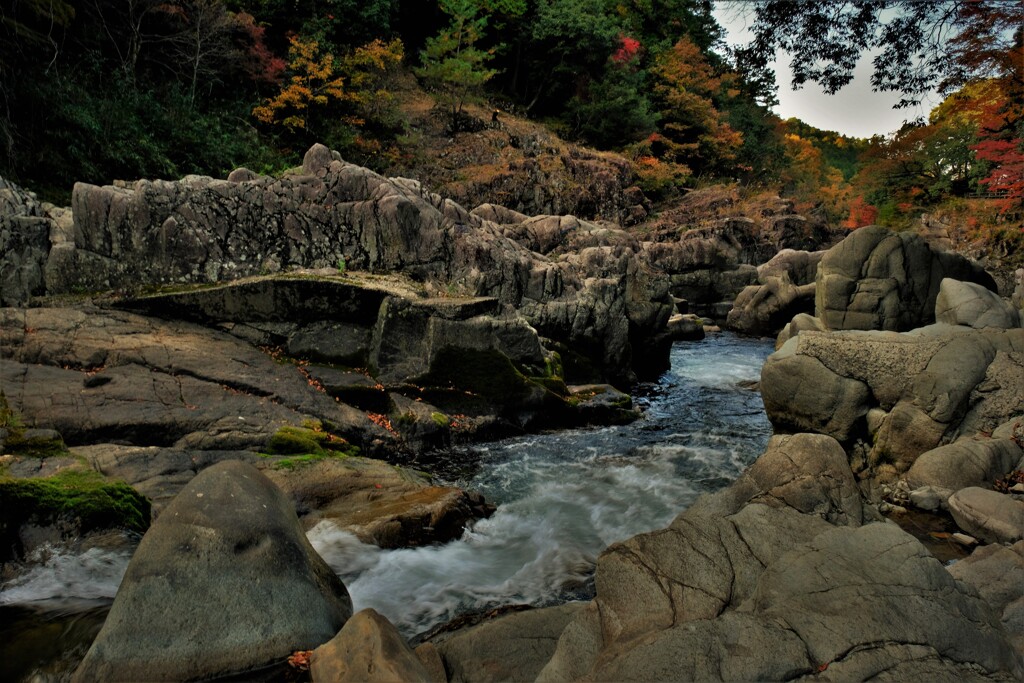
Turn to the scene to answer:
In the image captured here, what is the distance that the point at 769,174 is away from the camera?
158 ft

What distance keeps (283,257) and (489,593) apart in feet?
30.9

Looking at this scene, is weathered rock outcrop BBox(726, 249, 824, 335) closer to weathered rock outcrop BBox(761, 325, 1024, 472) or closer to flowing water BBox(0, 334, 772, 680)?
flowing water BBox(0, 334, 772, 680)

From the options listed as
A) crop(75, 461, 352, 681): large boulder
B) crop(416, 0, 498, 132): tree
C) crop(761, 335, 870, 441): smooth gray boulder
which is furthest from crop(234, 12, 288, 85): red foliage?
crop(75, 461, 352, 681): large boulder

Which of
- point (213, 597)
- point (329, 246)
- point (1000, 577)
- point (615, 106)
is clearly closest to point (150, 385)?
point (329, 246)

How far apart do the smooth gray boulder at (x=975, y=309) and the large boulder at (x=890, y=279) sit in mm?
4932

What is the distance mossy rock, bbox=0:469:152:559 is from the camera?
5.73 m

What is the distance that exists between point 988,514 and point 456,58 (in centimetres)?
3407

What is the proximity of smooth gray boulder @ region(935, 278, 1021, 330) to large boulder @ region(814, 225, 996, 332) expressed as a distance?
4932 millimetres

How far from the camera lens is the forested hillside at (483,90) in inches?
296

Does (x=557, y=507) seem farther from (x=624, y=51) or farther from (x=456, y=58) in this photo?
(x=624, y=51)

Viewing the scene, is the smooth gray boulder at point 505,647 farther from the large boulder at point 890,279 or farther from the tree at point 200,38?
the tree at point 200,38

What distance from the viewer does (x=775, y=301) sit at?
27.7 m

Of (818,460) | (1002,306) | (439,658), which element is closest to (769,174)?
(1002,306)

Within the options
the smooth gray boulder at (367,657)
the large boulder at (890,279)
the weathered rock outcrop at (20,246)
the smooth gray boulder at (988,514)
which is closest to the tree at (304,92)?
the weathered rock outcrop at (20,246)
